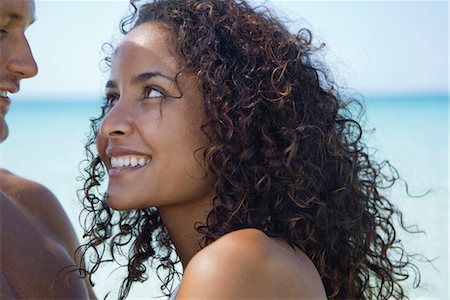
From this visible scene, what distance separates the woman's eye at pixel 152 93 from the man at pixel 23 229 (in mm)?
504

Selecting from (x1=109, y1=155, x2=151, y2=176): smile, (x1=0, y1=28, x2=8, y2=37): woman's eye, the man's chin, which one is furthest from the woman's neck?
(x1=0, y1=28, x2=8, y2=37): woman's eye

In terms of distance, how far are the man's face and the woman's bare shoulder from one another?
106 centimetres

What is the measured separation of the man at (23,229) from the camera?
3.12 m

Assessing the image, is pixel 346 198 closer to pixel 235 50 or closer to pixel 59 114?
pixel 235 50

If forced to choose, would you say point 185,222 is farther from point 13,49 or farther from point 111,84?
point 13,49

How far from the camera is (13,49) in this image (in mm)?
3203

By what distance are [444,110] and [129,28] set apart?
27.5 m

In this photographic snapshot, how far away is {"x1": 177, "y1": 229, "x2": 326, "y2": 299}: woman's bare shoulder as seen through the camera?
256 centimetres

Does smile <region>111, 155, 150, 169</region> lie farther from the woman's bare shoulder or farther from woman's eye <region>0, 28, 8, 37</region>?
woman's eye <region>0, 28, 8, 37</region>

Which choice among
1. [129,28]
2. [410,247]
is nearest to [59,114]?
[410,247]

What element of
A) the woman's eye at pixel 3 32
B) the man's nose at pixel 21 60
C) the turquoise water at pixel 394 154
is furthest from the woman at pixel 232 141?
the turquoise water at pixel 394 154

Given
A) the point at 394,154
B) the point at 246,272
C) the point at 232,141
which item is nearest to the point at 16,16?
the point at 232,141

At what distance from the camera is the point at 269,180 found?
2.97 m

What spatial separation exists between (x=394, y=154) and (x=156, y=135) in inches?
513
